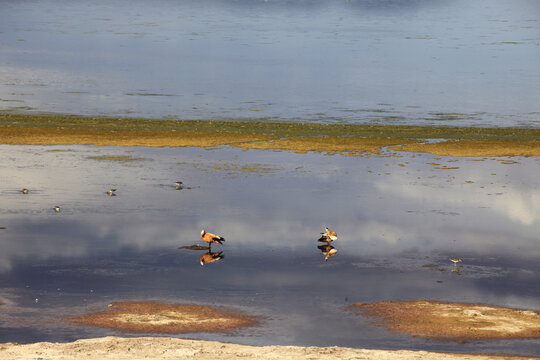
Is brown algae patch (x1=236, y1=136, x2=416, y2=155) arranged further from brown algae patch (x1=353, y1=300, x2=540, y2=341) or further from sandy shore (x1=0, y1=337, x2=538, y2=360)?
sandy shore (x1=0, y1=337, x2=538, y2=360)

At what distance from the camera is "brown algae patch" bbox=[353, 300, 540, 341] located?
22188mm

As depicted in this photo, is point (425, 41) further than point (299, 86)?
Yes

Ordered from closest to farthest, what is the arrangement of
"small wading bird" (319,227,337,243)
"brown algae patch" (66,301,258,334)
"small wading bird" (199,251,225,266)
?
"brown algae patch" (66,301,258,334)
"small wading bird" (199,251,225,266)
"small wading bird" (319,227,337,243)

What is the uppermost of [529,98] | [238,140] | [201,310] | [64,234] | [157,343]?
[529,98]


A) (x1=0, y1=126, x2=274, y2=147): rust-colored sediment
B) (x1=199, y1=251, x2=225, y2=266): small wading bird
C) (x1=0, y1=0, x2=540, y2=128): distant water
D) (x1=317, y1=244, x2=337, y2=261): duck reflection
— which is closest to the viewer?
(x1=199, y1=251, x2=225, y2=266): small wading bird

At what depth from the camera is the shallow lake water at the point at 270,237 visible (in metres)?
23.7

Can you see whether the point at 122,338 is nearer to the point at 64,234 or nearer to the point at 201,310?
the point at 201,310

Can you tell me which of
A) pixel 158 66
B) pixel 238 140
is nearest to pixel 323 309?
pixel 238 140

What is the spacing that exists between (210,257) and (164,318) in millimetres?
5873

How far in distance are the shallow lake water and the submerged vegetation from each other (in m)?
3.36

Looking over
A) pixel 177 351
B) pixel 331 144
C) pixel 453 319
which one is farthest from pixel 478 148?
pixel 177 351

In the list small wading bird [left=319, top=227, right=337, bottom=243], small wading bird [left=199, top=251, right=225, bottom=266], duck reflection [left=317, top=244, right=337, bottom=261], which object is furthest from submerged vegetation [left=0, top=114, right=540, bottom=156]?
small wading bird [left=199, top=251, right=225, bottom=266]

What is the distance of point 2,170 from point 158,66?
206 ft

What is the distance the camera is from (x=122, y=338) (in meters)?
20.5
